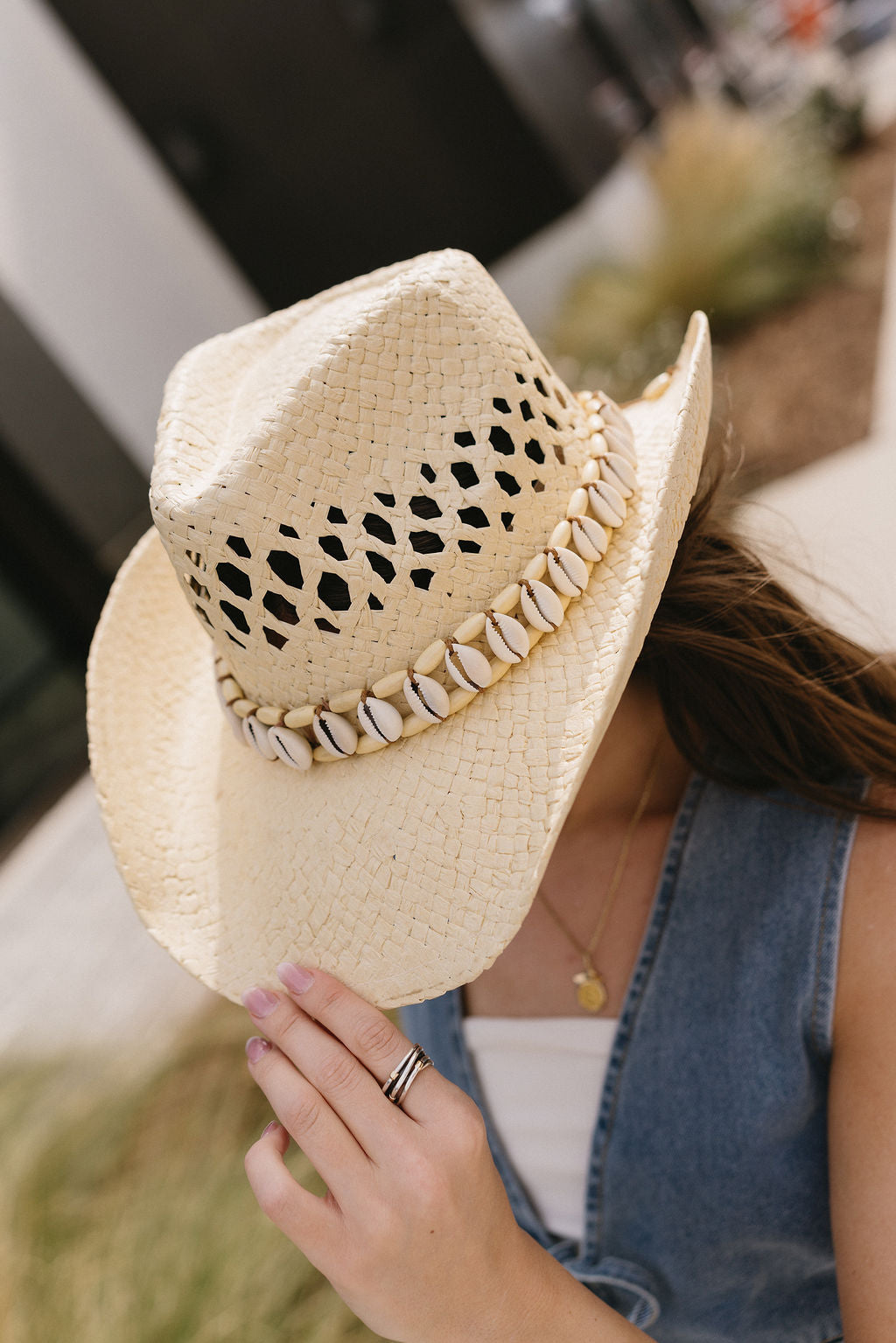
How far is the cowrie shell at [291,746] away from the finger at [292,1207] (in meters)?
0.42

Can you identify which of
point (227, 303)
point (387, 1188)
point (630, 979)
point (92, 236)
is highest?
point (92, 236)

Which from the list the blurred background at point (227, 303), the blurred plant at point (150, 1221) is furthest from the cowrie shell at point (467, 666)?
the blurred plant at point (150, 1221)

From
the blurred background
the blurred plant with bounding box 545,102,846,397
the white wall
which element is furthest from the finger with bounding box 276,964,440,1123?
the blurred plant with bounding box 545,102,846,397

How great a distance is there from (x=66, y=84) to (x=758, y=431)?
447cm

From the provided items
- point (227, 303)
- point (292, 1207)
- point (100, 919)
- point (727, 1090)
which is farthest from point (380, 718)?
point (227, 303)

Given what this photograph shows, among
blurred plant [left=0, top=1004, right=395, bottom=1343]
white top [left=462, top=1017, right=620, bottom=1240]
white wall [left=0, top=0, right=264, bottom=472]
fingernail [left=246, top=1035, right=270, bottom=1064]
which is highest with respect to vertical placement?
white wall [left=0, top=0, right=264, bottom=472]

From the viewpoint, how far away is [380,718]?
0.97m

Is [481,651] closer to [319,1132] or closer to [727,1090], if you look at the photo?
[319,1132]

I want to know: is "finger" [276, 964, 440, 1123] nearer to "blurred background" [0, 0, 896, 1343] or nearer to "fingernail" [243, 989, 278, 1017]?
"fingernail" [243, 989, 278, 1017]

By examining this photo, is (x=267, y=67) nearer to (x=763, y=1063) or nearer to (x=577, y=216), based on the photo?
(x=577, y=216)

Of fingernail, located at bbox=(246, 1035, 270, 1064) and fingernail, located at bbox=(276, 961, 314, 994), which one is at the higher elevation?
fingernail, located at bbox=(276, 961, 314, 994)

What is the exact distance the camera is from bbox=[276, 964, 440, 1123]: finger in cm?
95

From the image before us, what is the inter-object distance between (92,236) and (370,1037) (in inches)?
214

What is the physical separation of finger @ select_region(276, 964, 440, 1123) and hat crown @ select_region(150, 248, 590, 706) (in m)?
0.33
